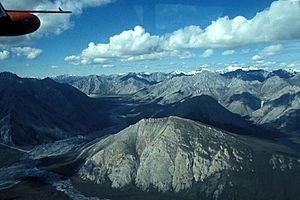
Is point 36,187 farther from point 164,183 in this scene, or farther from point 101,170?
point 164,183

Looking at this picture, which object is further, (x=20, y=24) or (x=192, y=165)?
(x=192, y=165)

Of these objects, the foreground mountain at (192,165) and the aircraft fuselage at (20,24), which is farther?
the foreground mountain at (192,165)

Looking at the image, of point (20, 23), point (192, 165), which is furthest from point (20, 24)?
point (192, 165)

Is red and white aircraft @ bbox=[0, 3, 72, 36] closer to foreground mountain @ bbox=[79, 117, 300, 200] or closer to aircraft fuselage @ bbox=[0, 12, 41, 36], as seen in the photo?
aircraft fuselage @ bbox=[0, 12, 41, 36]

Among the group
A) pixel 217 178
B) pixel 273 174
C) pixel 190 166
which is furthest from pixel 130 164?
pixel 273 174

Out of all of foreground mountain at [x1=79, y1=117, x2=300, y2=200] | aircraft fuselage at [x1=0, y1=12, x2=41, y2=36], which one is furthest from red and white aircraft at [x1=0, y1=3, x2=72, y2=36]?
foreground mountain at [x1=79, y1=117, x2=300, y2=200]

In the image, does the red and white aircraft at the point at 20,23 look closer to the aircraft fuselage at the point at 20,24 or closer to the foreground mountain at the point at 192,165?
the aircraft fuselage at the point at 20,24

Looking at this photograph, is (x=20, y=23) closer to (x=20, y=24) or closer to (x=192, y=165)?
(x=20, y=24)

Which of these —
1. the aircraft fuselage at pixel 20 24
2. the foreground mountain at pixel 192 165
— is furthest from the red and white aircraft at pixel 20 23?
the foreground mountain at pixel 192 165
